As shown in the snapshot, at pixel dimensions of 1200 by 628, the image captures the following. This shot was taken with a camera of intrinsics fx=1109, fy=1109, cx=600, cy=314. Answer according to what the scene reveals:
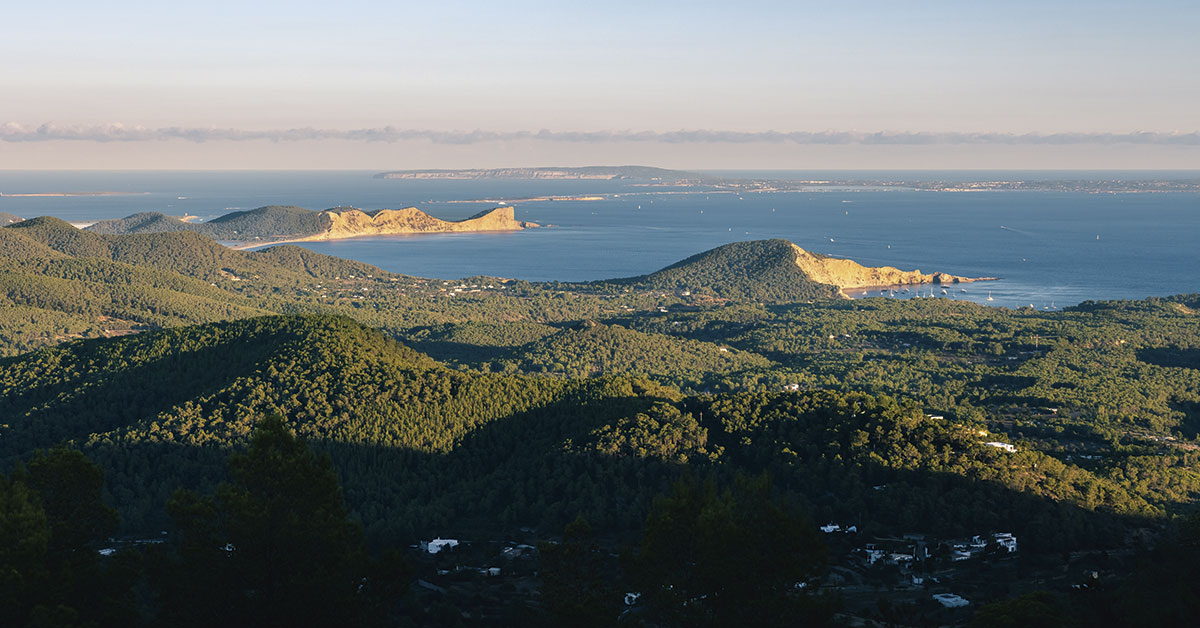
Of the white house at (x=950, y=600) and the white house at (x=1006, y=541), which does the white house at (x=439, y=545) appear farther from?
the white house at (x=1006, y=541)

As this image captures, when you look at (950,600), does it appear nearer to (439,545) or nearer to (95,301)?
(439,545)

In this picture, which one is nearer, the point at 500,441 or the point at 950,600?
the point at 950,600

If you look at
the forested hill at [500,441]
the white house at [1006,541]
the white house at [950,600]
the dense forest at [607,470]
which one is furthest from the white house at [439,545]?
the white house at [1006,541]

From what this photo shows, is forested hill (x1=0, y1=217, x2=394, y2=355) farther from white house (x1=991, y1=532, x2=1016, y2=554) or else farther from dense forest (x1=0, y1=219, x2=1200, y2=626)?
white house (x1=991, y1=532, x2=1016, y2=554)

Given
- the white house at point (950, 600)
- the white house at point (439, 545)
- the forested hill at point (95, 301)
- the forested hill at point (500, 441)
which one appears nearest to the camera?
the white house at point (950, 600)

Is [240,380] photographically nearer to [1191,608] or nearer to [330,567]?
[330,567]

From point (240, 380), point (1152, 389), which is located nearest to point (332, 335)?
point (240, 380)

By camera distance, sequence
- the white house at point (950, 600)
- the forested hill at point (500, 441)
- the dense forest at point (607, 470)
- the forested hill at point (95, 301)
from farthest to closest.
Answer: the forested hill at point (95, 301), the forested hill at point (500, 441), the white house at point (950, 600), the dense forest at point (607, 470)

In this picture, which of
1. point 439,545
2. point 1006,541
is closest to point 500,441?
point 439,545

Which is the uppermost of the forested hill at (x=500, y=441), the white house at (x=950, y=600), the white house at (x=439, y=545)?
the forested hill at (x=500, y=441)

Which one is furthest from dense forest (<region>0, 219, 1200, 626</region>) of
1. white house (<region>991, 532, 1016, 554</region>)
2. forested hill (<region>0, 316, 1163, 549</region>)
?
white house (<region>991, 532, 1016, 554</region>)
